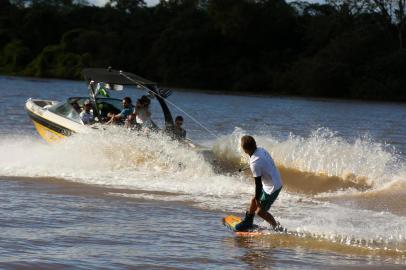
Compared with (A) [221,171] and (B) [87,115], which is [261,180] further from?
(B) [87,115]

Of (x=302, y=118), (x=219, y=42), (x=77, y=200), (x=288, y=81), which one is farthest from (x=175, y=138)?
(x=219, y=42)

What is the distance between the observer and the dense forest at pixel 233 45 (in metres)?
60.6

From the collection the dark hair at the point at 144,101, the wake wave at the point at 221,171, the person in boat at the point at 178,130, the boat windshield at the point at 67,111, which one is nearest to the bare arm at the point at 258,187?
the wake wave at the point at 221,171

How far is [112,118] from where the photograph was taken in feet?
52.9

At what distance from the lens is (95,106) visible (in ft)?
54.4

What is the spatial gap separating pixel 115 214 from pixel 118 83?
579 centimetres

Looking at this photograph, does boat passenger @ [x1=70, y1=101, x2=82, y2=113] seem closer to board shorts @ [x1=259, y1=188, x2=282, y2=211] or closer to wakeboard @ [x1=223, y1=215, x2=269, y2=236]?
wakeboard @ [x1=223, y1=215, x2=269, y2=236]

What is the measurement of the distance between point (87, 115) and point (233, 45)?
5891 cm

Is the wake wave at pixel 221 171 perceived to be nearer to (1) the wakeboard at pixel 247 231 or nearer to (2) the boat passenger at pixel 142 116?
(2) the boat passenger at pixel 142 116

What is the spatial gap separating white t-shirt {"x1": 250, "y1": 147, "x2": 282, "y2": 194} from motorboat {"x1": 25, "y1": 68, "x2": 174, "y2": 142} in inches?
245

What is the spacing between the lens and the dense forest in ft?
199

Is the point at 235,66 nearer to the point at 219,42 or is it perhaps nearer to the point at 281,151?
the point at 219,42

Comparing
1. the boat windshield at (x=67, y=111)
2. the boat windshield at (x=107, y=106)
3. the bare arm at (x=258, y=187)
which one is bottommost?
the bare arm at (x=258, y=187)

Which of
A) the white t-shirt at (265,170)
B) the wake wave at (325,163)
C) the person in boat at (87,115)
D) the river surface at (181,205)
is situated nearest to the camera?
the river surface at (181,205)
